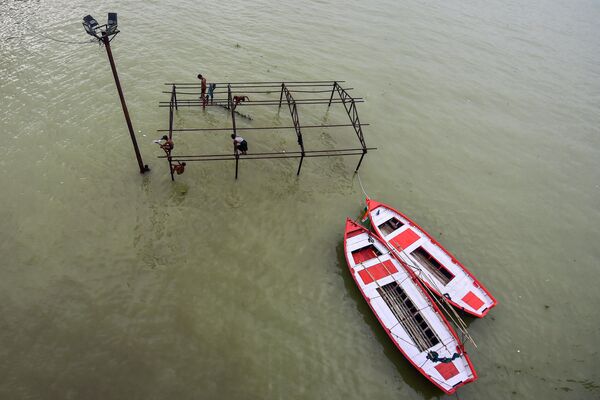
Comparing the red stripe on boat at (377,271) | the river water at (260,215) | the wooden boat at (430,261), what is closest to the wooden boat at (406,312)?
the red stripe on boat at (377,271)

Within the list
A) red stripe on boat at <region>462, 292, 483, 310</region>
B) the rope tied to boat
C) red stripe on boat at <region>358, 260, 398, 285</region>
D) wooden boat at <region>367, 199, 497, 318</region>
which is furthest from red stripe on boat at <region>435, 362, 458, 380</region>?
red stripe on boat at <region>358, 260, 398, 285</region>

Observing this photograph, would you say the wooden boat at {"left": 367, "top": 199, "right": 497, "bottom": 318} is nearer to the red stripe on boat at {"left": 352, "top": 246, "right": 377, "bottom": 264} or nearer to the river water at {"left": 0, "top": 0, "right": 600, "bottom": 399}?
the red stripe on boat at {"left": 352, "top": 246, "right": 377, "bottom": 264}

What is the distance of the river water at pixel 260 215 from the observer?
12148 millimetres

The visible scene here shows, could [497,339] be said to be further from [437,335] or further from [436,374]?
[436,374]

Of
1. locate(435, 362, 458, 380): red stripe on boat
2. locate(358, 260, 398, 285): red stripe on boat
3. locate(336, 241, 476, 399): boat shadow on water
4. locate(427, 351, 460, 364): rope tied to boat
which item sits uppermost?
locate(358, 260, 398, 285): red stripe on boat

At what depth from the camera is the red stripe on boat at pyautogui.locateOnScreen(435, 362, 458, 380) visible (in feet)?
38.9

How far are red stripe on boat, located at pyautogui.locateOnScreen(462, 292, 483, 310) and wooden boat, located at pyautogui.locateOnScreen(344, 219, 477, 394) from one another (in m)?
1.65

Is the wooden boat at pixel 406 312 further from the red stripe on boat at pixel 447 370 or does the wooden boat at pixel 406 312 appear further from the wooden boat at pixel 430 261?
the wooden boat at pixel 430 261

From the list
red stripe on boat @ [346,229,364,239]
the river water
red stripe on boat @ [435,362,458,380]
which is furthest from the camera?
red stripe on boat @ [346,229,364,239]

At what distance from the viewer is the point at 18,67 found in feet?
73.0

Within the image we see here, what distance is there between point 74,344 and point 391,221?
573 inches

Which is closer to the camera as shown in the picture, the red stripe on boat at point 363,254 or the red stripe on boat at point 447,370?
the red stripe on boat at point 447,370

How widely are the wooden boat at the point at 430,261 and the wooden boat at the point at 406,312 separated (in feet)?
2.11

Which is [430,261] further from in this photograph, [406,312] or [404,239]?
[406,312]
